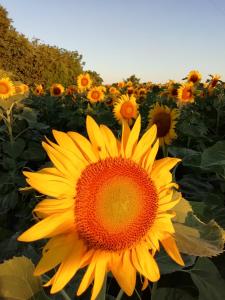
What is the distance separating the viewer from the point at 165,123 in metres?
3.77

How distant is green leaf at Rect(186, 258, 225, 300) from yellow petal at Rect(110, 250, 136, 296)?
0.52m

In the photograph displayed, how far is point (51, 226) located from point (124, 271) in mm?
202

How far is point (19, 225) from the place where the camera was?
3516 millimetres

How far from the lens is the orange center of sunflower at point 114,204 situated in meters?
1.06

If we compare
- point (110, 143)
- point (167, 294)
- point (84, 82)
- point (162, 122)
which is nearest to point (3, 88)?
point (162, 122)

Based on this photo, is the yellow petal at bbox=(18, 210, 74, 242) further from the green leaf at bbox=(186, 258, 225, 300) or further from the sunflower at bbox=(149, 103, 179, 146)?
the sunflower at bbox=(149, 103, 179, 146)

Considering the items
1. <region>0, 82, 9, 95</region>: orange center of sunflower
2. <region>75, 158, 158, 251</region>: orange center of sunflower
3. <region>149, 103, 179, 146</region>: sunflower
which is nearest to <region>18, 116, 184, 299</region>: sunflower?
<region>75, 158, 158, 251</region>: orange center of sunflower

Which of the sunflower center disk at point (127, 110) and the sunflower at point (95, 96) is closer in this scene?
the sunflower center disk at point (127, 110)

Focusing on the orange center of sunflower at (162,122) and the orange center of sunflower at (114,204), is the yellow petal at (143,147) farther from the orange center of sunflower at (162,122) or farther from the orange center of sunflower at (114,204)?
the orange center of sunflower at (162,122)

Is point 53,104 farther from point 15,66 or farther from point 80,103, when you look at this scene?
point 15,66

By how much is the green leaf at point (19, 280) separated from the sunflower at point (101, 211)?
0.26m

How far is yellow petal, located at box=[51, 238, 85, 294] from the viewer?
1045 mm

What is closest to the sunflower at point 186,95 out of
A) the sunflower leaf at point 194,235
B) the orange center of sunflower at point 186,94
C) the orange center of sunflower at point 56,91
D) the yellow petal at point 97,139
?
the orange center of sunflower at point 186,94

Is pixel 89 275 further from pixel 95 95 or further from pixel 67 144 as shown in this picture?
pixel 95 95
